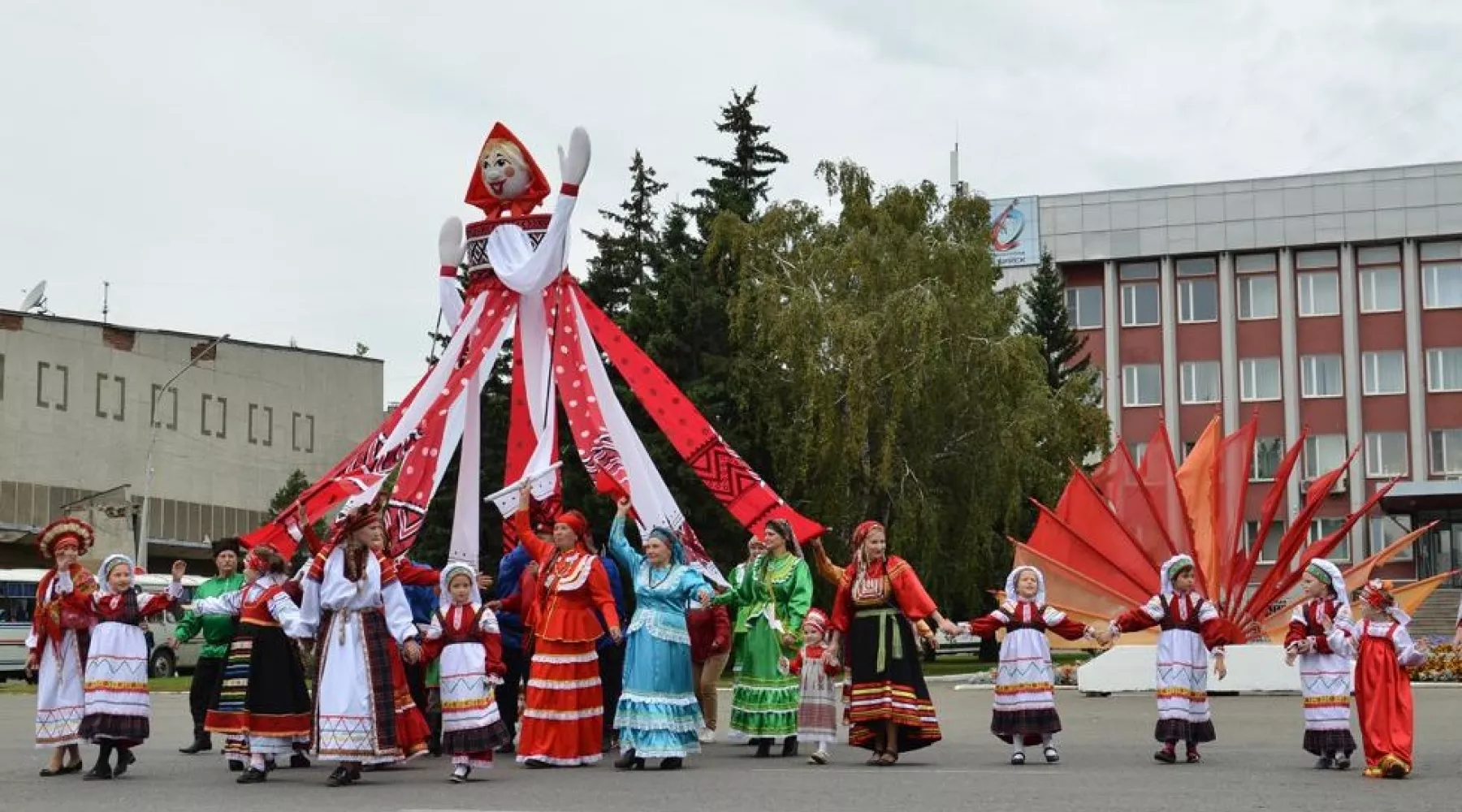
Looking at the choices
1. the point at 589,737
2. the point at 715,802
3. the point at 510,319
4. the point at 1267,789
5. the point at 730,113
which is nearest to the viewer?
the point at 715,802

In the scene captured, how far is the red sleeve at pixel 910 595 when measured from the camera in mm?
13727

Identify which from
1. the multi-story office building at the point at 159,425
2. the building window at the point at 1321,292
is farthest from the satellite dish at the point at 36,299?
the building window at the point at 1321,292

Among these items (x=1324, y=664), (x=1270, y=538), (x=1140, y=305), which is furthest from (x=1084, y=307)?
(x=1324, y=664)

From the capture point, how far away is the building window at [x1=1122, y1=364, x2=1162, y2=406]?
6381cm

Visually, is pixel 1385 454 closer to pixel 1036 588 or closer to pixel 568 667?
pixel 1036 588

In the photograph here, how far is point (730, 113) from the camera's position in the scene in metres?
42.9

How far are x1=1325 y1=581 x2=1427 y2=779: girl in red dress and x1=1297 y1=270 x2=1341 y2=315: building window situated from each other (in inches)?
1997

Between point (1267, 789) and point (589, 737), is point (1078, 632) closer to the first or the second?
point (1267, 789)

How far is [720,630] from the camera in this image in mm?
15172

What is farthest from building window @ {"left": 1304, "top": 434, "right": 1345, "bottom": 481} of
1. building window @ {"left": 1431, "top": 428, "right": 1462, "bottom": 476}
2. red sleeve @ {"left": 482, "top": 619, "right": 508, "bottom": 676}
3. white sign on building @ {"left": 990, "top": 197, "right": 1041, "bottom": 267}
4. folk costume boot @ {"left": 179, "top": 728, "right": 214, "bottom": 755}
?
red sleeve @ {"left": 482, "top": 619, "right": 508, "bottom": 676}

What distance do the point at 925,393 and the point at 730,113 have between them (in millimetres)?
9841

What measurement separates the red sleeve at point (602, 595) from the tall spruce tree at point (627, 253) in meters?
25.4

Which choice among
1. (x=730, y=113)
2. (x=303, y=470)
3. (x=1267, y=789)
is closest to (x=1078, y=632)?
(x=1267, y=789)

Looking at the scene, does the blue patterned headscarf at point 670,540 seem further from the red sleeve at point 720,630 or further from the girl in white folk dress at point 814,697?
the girl in white folk dress at point 814,697
